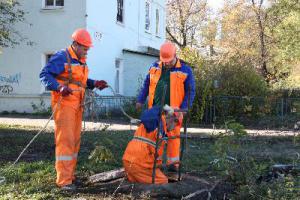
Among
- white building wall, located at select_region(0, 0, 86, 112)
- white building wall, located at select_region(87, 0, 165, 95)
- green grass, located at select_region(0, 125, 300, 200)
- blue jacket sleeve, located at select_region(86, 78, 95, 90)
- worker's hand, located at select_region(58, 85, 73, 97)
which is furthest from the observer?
white building wall, located at select_region(87, 0, 165, 95)

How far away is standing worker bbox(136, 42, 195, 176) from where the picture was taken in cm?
647

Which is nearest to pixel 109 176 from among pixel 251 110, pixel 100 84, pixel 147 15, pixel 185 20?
pixel 100 84

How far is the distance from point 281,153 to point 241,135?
3.75m

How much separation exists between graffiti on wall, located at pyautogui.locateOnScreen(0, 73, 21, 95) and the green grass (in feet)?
25.9

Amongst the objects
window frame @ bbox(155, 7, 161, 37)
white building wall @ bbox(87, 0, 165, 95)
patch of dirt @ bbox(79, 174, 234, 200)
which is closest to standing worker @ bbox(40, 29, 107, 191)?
patch of dirt @ bbox(79, 174, 234, 200)

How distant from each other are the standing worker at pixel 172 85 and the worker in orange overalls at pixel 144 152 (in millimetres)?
484

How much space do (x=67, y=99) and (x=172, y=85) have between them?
1.41m

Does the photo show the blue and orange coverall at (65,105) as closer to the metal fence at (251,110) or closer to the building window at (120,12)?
the metal fence at (251,110)

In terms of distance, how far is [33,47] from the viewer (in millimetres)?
19188

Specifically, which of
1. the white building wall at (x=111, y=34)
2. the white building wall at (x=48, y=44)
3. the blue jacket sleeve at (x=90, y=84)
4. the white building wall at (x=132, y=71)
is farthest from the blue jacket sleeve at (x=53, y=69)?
the white building wall at (x=132, y=71)

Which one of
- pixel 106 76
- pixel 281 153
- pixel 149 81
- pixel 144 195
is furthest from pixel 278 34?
pixel 144 195

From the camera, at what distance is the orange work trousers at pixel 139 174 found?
19.4ft

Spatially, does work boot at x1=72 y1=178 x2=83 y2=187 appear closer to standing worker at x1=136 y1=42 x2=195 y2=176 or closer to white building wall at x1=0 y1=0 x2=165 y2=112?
standing worker at x1=136 y1=42 x2=195 y2=176

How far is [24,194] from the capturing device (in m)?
5.63
